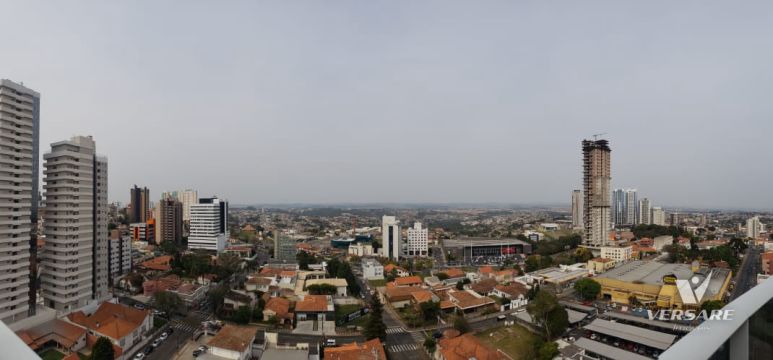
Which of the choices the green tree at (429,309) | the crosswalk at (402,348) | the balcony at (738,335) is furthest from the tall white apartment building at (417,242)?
the balcony at (738,335)

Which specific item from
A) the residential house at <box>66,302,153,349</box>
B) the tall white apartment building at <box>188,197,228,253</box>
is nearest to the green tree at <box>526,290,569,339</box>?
the residential house at <box>66,302,153,349</box>

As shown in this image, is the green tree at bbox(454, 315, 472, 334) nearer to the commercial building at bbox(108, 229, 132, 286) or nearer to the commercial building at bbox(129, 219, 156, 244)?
the commercial building at bbox(108, 229, 132, 286)

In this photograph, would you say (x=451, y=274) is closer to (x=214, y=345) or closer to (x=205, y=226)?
(x=214, y=345)

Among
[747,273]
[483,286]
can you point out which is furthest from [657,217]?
[483,286]

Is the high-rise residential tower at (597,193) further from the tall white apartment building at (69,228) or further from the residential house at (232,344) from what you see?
the tall white apartment building at (69,228)

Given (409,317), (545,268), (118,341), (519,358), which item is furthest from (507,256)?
(118,341)

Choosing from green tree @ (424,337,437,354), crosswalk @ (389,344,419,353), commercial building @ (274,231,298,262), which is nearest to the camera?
green tree @ (424,337,437,354)
